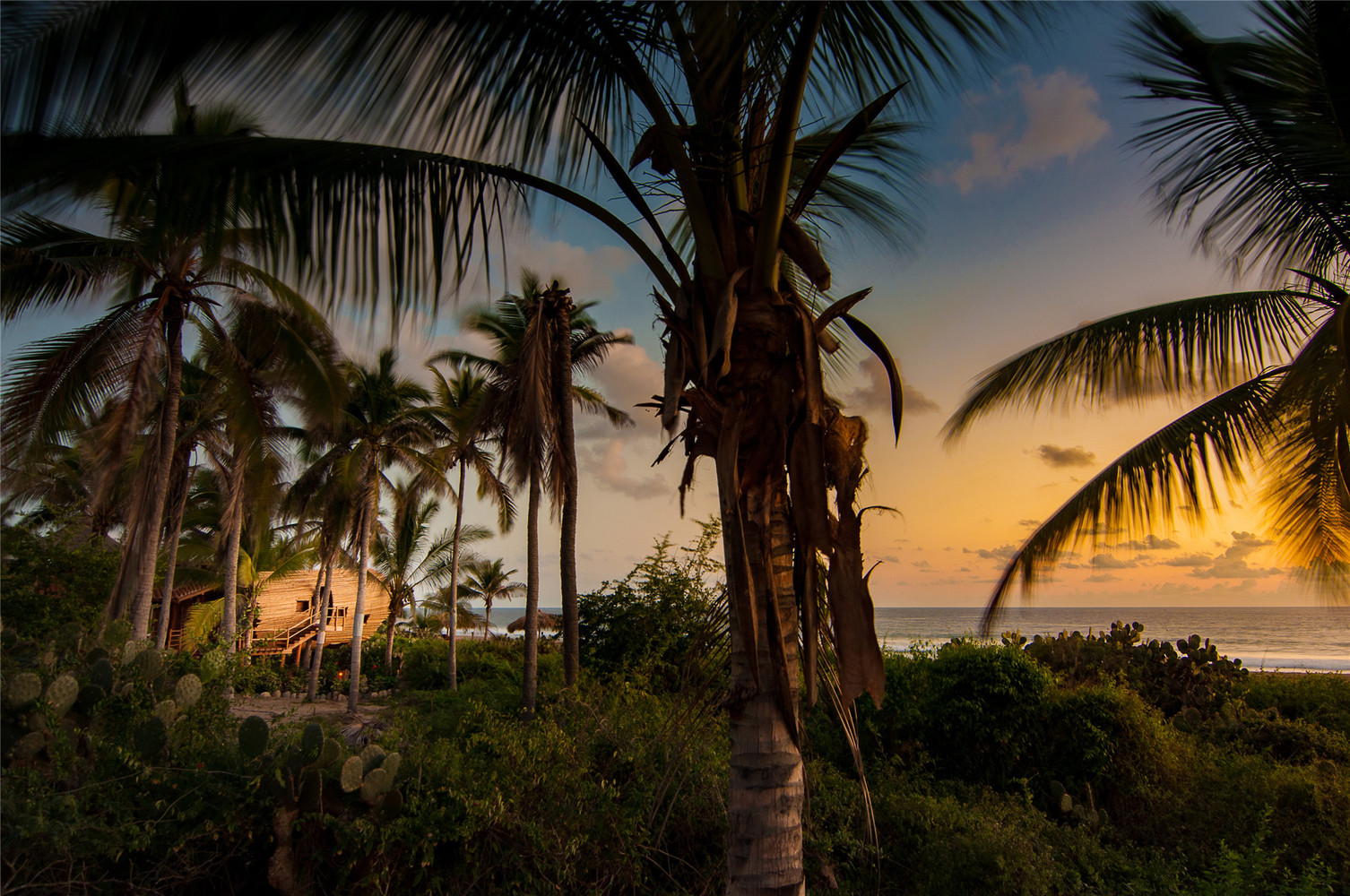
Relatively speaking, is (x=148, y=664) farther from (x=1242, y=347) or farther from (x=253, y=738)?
(x=1242, y=347)

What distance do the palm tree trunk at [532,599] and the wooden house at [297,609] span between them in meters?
10.8

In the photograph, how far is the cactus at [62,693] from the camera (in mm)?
4148

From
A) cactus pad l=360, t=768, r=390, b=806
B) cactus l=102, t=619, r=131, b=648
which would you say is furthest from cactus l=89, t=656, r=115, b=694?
cactus pad l=360, t=768, r=390, b=806

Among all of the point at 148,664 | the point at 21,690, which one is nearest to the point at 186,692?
the point at 148,664

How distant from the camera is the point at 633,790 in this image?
5.14 m

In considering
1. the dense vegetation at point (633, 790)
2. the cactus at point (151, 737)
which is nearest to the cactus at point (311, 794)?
the dense vegetation at point (633, 790)

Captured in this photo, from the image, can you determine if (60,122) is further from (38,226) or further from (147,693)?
(38,226)

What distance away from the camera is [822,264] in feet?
9.80

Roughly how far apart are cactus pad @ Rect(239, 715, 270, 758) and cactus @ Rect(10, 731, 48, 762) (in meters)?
1.02

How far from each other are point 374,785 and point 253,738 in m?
0.78

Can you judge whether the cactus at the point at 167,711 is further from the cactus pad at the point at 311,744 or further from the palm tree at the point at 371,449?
the palm tree at the point at 371,449

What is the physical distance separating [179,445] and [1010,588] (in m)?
17.9

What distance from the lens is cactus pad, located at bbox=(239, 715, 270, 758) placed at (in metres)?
4.20

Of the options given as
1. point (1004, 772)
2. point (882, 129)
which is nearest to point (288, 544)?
point (1004, 772)
